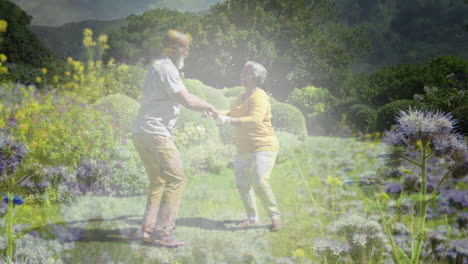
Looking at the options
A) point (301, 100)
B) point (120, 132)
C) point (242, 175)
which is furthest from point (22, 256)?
point (301, 100)

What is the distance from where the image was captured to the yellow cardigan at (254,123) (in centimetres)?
279

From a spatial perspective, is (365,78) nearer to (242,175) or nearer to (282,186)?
(282,186)

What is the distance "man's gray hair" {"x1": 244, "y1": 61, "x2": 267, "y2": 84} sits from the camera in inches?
113

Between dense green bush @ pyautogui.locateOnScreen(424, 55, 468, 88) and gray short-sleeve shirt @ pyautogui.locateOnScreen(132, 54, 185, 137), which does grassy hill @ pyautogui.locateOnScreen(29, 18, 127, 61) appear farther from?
dense green bush @ pyautogui.locateOnScreen(424, 55, 468, 88)

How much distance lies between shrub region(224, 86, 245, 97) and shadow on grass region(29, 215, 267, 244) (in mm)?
1154

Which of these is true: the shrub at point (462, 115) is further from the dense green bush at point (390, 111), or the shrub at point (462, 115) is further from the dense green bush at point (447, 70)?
the dense green bush at point (390, 111)

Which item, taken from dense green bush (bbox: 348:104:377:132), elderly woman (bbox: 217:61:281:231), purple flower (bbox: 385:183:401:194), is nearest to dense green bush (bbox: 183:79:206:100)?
elderly woman (bbox: 217:61:281:231)

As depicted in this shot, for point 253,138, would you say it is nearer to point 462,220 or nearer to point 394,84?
point 394,84

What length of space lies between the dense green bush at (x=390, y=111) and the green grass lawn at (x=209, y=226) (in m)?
0.60

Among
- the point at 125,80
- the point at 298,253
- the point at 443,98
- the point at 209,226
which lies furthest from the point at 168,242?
the point at 443,98

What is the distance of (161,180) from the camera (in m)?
2.90

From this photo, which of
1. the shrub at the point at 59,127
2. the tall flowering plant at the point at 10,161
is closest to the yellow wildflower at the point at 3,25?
the shrub at the point at 59,127

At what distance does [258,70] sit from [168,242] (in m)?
1.75

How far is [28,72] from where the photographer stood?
→ 3.54 m
